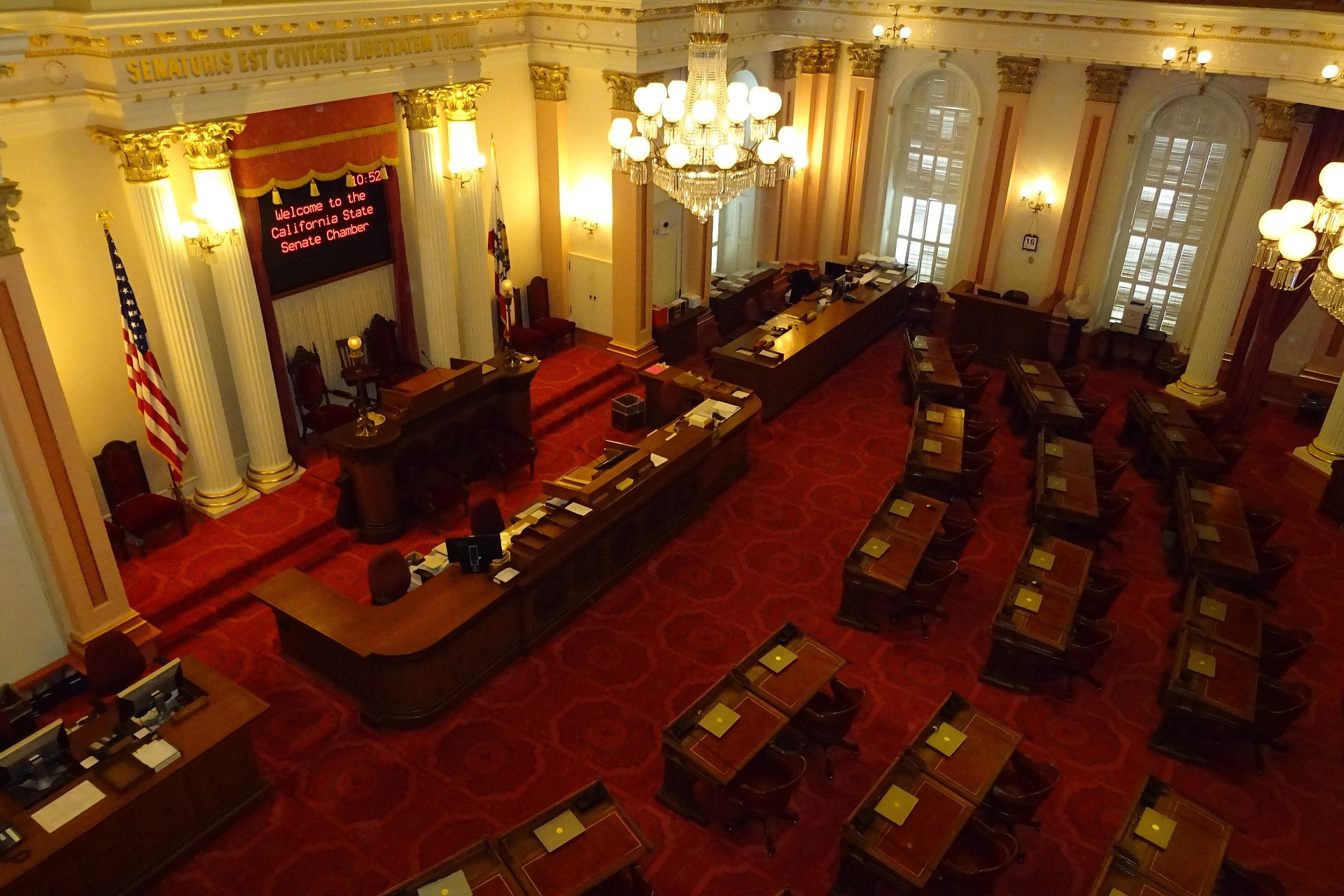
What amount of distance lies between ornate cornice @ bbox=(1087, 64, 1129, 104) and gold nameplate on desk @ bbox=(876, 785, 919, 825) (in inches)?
→ 419

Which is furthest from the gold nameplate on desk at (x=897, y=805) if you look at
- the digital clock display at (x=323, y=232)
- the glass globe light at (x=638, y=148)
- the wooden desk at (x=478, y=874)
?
the digital clock display at (x=323, y=232)

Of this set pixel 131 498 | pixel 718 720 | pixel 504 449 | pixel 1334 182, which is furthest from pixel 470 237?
pixel 1334 182

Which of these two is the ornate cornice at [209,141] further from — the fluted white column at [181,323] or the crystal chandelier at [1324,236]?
the crystal chandelier at [1324,236]

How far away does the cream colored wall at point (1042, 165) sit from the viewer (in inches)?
514

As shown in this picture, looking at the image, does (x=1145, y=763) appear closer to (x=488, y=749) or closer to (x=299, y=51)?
(x=488, y=749)

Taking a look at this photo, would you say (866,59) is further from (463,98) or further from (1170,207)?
(463,98)

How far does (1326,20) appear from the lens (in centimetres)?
958

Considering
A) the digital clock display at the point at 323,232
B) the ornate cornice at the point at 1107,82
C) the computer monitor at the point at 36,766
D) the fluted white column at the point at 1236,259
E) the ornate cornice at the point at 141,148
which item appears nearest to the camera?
the computer monitor at the point at 36,766

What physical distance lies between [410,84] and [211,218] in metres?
2.68

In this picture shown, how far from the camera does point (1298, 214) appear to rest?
664 cm

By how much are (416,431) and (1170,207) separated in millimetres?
10782

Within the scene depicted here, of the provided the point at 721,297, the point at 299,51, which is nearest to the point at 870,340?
the point at 721,297

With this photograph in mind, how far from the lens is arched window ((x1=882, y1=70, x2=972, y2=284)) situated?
14242mm

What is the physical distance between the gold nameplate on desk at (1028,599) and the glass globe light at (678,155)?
449 centimetres
